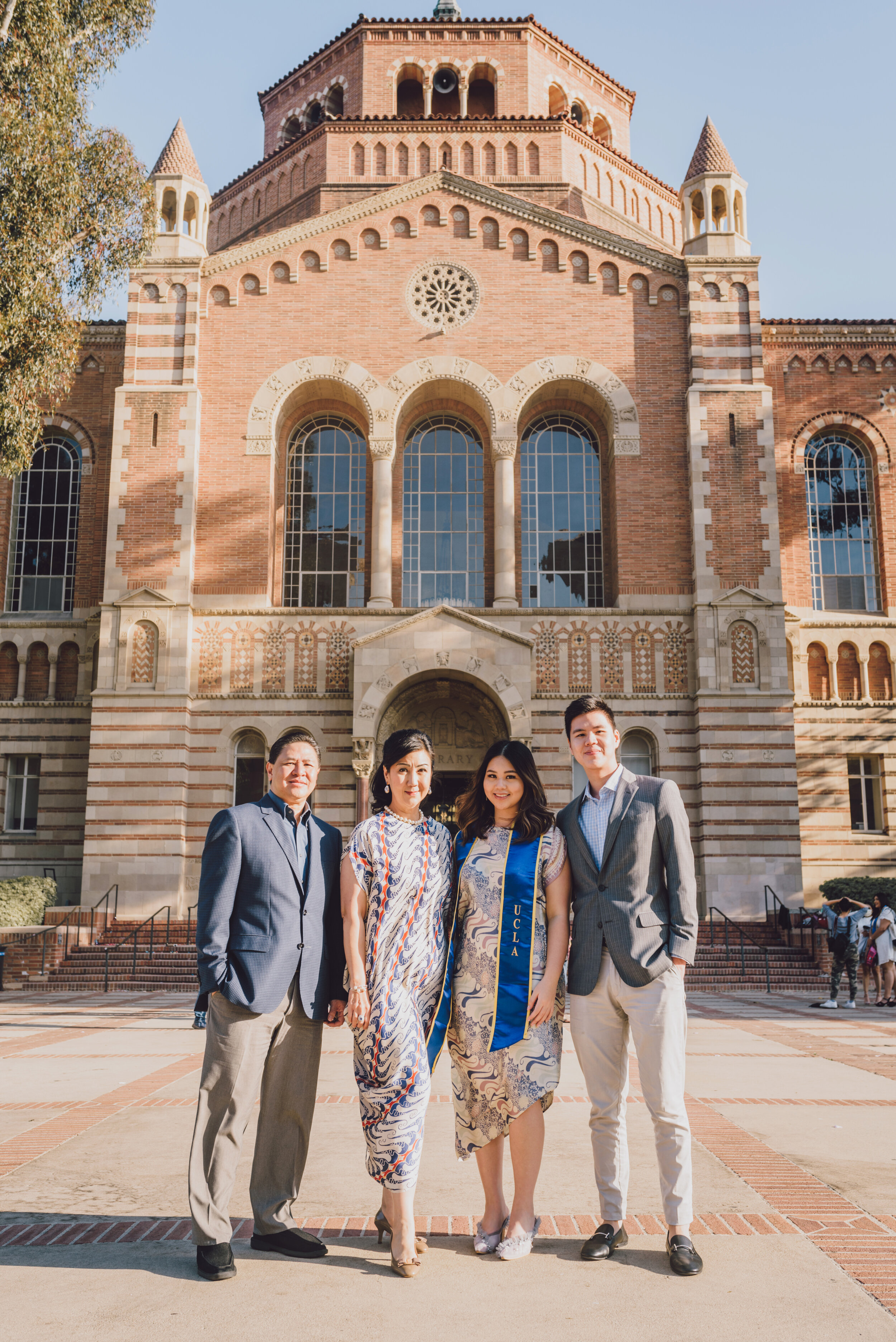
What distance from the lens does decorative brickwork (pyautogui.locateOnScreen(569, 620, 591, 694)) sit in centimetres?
2220

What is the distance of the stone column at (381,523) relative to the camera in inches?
894

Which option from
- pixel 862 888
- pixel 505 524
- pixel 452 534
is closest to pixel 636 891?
pixel 505 524

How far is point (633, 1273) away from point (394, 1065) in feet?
3.92

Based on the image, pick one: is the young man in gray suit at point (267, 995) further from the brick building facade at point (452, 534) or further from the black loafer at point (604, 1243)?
the brick building facade at point (452, 534)

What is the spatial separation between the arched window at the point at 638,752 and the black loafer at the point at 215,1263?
18.5 metres

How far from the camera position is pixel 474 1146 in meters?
4.62

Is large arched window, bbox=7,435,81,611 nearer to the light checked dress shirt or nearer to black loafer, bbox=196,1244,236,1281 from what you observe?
the light checked dress shirt

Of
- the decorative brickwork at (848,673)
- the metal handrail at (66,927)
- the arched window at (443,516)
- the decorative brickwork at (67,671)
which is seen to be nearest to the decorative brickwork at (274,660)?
the arched window at (443,516)

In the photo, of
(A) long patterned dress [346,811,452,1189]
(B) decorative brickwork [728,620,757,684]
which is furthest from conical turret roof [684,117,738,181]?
(A) long patterned dress [346,811,452,1189]

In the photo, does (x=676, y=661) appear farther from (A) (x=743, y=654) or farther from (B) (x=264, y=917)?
(B) (x=264, y=917)

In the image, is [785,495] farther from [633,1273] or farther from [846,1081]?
[633,1273]

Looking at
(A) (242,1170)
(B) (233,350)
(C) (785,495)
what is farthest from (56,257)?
(C) (785,495)

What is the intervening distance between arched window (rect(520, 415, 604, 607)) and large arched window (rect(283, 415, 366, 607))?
367cm

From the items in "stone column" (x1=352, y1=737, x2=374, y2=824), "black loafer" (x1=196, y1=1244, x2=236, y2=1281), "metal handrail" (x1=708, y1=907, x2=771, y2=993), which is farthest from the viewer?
"stone column" (x1=352, y1=737, x2=374, y2=824)
